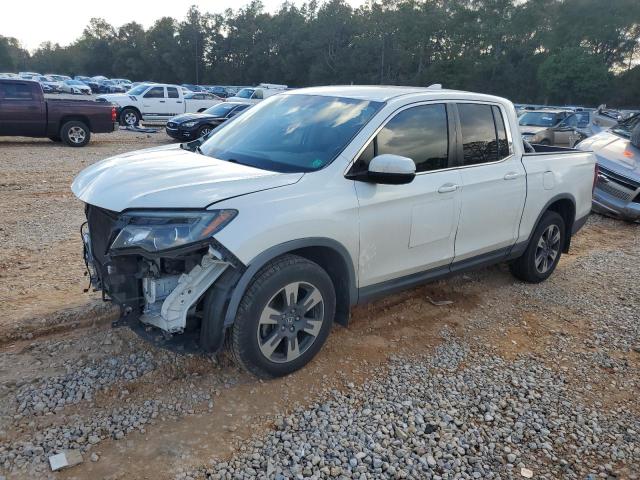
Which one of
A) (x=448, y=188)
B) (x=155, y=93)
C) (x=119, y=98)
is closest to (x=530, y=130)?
(x=448, y=188)

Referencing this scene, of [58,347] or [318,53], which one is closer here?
[58,347]

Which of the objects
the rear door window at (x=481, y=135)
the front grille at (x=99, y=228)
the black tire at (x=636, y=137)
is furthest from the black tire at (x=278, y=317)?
the black tire at (x=636, y=137)

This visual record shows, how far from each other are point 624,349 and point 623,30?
219 feet

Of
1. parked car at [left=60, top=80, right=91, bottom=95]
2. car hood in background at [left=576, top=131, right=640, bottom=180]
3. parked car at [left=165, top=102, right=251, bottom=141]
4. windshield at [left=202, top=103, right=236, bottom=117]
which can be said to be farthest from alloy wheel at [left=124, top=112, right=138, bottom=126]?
car hood in background at [left=576, top=131, right=640, bottom=180]

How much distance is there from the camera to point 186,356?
366 cm

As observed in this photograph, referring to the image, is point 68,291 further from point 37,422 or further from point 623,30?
point 623,30

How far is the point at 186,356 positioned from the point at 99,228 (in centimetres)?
106

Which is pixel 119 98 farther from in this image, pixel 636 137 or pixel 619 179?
pixel 619 179

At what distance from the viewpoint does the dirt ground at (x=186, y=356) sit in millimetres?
2854

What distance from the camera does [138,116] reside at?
71.2 feet

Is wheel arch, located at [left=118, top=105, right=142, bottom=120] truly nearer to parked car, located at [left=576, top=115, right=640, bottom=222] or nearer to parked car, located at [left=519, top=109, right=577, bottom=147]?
parked car, located at [left=519, top=109, right=577, bottom=147]

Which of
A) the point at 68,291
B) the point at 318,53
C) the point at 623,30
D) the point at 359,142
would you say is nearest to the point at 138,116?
the point at 68,291

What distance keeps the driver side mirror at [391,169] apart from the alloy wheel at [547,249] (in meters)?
2.60

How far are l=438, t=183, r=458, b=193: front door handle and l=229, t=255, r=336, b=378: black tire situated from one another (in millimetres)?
1207
